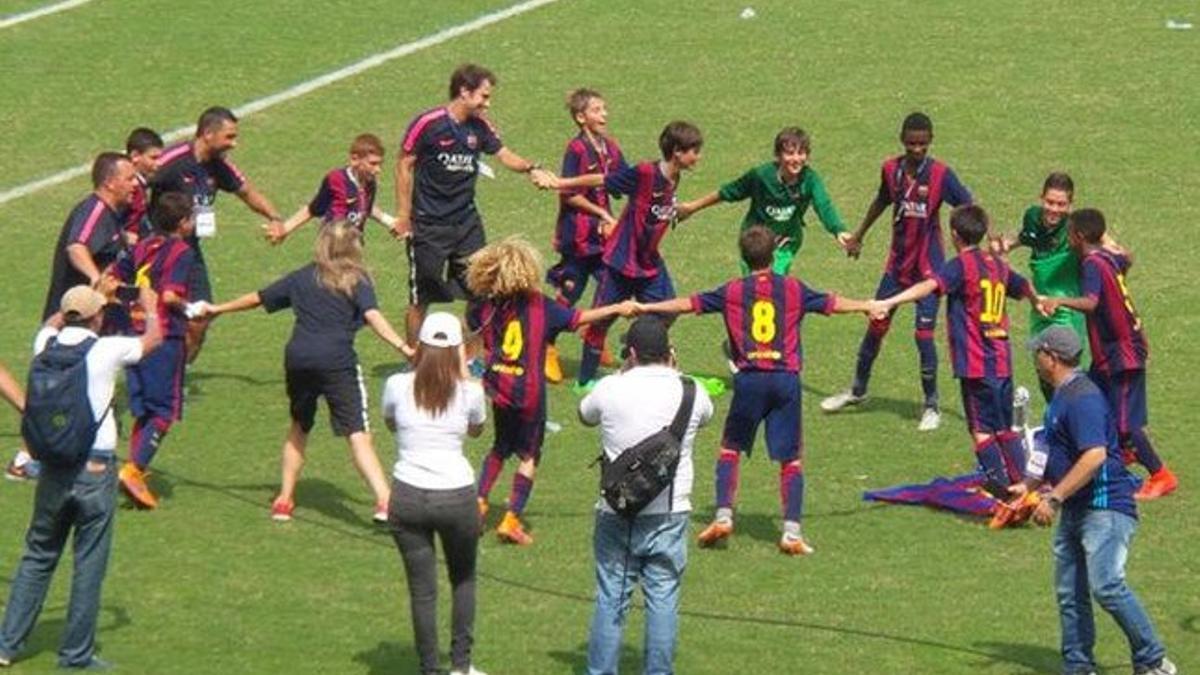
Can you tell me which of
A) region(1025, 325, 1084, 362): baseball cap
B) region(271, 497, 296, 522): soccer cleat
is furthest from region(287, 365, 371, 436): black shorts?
region(1025, 325, 1084, 362): baseball cap

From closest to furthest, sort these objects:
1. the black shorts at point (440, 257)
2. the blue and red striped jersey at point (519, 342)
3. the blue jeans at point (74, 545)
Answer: the blue jeans at point (74, 545) < the blue and red striped jersey at point (519, 342) < the black shorts at point (440, 257)

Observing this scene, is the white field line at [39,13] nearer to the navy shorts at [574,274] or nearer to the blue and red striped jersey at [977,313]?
the navy shorts at [574,274]

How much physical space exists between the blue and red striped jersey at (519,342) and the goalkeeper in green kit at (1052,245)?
398 cm

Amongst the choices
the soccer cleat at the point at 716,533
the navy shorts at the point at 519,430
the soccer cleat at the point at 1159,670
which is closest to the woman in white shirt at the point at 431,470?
the navy shorts at the point at 519,430

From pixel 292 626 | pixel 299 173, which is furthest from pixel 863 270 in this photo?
pixel 292 626

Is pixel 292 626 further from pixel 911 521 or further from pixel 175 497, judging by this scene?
pixel 911 521

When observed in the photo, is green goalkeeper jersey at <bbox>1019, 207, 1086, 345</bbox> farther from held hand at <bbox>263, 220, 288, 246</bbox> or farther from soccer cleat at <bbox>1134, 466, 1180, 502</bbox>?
held hand at <bbox>263, 220, 288, 246</bbox>

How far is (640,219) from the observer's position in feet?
64.1

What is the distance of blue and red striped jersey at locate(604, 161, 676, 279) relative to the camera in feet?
64.1

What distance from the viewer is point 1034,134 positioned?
89.1 ft

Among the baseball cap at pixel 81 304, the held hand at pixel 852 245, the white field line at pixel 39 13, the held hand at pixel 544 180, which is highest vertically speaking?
the white field line at pixel 39 13

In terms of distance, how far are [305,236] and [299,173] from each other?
1.83 meters

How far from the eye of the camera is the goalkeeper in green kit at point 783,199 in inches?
766

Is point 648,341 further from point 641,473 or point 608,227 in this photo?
point 608,227
